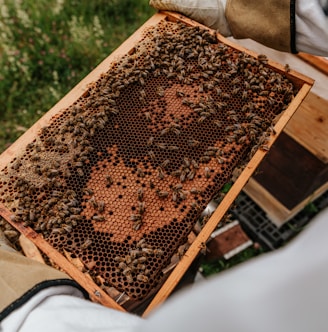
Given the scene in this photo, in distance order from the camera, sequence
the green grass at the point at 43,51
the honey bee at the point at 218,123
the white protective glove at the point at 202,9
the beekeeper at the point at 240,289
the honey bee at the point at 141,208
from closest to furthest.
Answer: the beekeeper at the point at 240,289
the honey bee at the point at 141,208
the honey bee at the point at 218,123
the white protective glove at the point at 202,9
the green grass at the point at 43,51

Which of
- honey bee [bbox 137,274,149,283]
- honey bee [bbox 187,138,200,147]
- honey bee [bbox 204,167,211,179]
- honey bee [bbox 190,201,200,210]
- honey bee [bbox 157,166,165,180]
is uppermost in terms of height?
honey bee [bbox 187,138,200,147]

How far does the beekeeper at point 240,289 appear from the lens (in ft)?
2.91

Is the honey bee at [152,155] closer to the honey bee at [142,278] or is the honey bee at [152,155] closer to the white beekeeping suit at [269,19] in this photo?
the honey bee at [142,278]

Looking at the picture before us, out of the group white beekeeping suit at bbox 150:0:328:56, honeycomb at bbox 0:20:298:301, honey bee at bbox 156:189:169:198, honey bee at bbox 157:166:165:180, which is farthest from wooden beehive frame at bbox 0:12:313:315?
honey bee at bbox 157:166:165:180

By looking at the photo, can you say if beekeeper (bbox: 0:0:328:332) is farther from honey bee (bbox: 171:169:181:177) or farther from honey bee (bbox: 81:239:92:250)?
honey bee (bbox: 171:169:181:177)

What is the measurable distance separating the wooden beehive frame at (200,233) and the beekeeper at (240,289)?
0.17m

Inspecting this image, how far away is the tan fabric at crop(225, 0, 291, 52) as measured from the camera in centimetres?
339

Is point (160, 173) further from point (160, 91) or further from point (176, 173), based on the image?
point (160, 91)

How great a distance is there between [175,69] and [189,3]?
86 centimetres

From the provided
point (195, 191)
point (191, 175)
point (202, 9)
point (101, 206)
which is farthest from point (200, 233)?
Result: point (202, 9)

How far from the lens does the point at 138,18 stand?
23.1 ft

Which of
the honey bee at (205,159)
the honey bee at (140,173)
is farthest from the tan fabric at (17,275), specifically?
the honey bee at (205,159)

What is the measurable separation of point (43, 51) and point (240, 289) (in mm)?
6396

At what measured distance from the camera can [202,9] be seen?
12.4 feet
